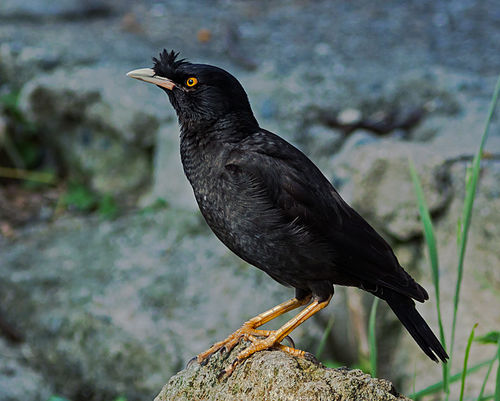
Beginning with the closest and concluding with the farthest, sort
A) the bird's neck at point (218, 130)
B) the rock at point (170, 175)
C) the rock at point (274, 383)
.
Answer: the rock at point (274, 383) < the bird's neck at point (218, 130) < the rock at point (170, 175)

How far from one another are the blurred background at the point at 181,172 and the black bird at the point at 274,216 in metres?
0.67

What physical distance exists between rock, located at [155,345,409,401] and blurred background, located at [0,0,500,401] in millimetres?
1208

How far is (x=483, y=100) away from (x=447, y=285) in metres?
1.96

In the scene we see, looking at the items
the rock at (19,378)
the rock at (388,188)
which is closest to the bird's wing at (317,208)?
the rock at (388,188)

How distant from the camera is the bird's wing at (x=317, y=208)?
3338 millimetres

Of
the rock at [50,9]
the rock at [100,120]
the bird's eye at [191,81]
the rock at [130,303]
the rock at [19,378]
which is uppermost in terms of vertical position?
the rock at [50,9]

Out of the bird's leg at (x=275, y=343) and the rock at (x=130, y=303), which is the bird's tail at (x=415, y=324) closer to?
the bird's leg at (x=275, y=343)

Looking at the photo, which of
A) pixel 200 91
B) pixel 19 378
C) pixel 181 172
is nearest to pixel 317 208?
pixel 200 91

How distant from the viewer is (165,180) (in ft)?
22.5

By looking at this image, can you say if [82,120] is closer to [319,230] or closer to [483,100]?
[483,100]

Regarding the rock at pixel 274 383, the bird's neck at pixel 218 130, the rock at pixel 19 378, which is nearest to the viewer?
the rock at pixel 274 383

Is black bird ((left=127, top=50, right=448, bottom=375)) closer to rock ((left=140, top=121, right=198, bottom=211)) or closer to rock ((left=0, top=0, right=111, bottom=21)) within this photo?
rock ((left=140, top=121, right=198, bottom=211))

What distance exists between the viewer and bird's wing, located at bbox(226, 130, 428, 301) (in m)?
3.34

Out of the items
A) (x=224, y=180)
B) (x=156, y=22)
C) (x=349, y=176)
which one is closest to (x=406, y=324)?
(x=224, y=180)
